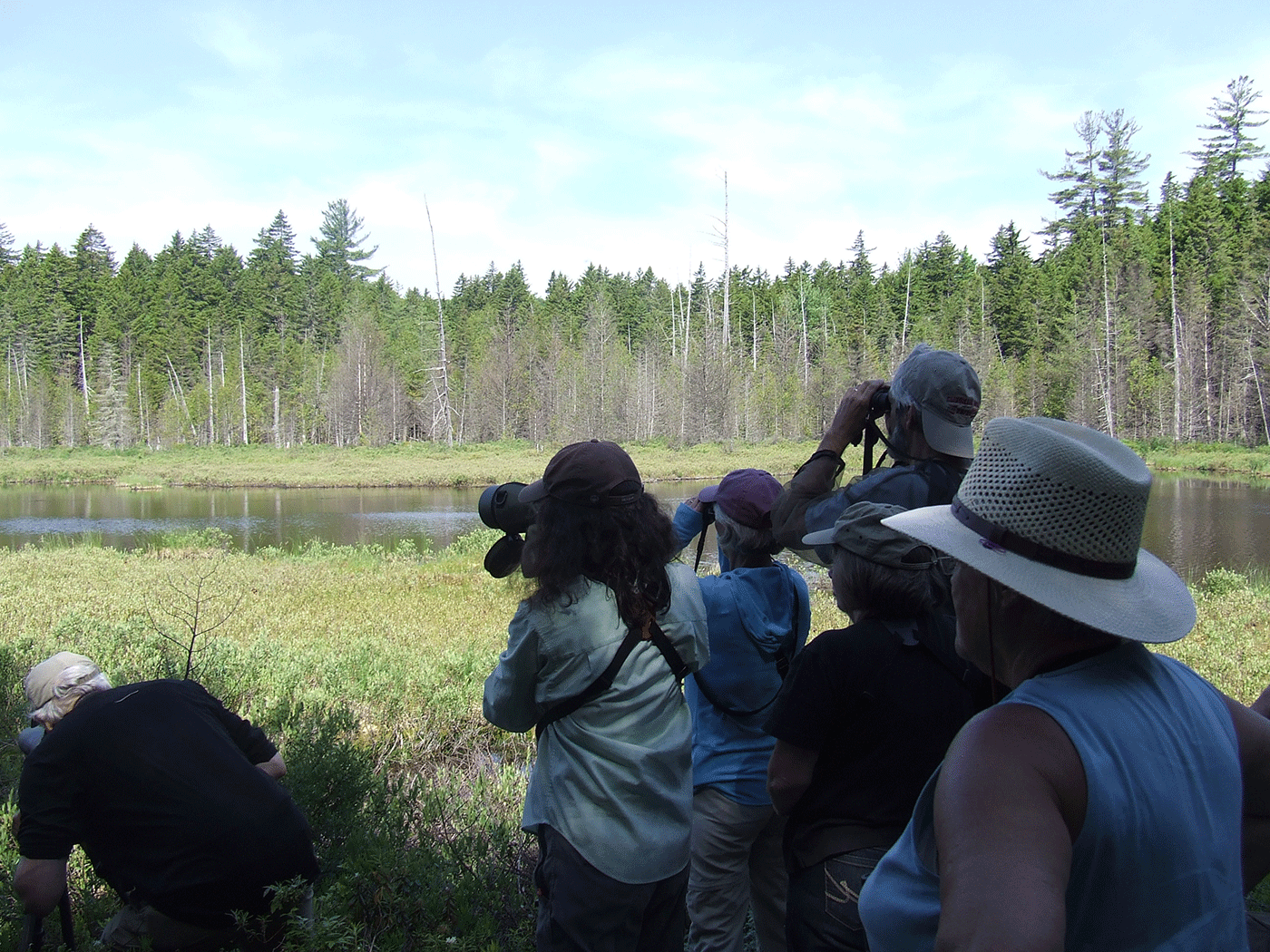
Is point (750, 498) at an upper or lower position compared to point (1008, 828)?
upper

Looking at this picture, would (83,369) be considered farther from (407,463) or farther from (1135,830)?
(1135,830)

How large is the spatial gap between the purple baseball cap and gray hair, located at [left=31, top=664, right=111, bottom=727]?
2.28 m

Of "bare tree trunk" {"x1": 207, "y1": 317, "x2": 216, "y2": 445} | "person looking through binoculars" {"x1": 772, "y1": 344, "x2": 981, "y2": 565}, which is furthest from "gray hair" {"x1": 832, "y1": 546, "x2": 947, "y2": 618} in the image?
"bare tree trunk" {"x1": 207, "y1": 317, "x2": 216, "y2": 445}

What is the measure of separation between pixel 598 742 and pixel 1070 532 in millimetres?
1529

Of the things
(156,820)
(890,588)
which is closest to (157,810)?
(156,820)

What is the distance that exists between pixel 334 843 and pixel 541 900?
185 cm

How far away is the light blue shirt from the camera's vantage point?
2.44 metres

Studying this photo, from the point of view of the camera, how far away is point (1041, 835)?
106 cm

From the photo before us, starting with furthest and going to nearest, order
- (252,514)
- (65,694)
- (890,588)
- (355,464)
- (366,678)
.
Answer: (355,464), (252,514), (366,678), (65,694), (890,588)

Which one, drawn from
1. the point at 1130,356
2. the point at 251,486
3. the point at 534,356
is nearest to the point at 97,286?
the point at 534,356

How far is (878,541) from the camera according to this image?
2.28 metres

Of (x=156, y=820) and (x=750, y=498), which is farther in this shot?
(x=750, y=498)

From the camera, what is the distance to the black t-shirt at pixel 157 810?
114 inches

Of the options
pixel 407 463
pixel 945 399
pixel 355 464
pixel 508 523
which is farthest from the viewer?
pixel 355 464
